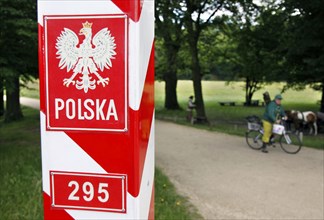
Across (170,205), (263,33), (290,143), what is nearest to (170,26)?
(263,33)

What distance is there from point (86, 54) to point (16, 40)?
7.86 m

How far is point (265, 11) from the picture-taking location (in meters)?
19.7

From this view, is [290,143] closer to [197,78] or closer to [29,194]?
[29,194]

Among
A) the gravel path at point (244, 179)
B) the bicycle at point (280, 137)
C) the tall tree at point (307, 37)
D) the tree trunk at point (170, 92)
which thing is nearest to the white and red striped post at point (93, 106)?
the gravel path at point (244, 179)

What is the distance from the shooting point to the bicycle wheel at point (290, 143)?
34.9 feet

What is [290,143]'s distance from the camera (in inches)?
425

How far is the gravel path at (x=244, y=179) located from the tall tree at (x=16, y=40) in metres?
4.07

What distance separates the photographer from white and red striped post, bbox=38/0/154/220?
159cm

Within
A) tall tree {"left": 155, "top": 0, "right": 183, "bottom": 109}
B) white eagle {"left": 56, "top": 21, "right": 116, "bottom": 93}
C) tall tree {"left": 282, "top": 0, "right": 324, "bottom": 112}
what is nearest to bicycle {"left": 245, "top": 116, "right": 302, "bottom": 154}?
tall tree {"left": 282, "top": 0, "right": 324, "bottom": 112}

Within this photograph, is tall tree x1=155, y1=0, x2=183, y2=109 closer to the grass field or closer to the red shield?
the grass field

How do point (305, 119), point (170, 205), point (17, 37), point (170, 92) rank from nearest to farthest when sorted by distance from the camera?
point (170, 205) → point (17, 37) → point (305, 119) → point (170, 92)

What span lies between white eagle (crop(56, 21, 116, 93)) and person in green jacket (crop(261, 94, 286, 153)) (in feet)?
30.6

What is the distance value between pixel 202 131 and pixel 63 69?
14588 millimetres

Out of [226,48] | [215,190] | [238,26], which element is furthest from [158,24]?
[226,48]
